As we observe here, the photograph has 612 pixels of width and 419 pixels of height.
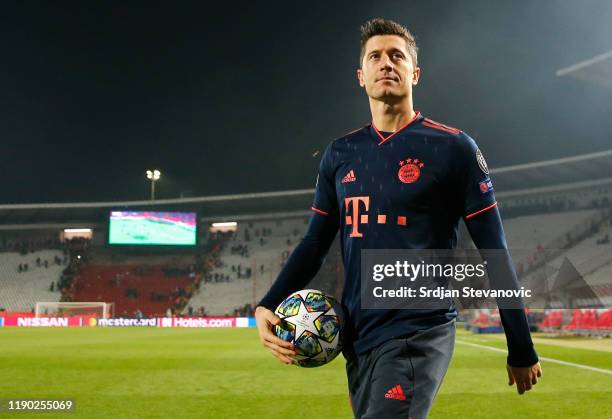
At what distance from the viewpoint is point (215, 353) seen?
1672 cm

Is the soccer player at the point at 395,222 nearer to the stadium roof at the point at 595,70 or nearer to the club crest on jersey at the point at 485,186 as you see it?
the club crest on jersey at the point at 485,186

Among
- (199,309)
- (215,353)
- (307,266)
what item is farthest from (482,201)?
(199,309)

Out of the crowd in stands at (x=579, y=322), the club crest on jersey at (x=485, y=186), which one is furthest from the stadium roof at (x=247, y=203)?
the club crest on jersey at (x=485, y=186)

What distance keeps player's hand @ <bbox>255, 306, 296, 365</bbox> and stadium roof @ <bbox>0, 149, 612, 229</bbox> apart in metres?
44.6

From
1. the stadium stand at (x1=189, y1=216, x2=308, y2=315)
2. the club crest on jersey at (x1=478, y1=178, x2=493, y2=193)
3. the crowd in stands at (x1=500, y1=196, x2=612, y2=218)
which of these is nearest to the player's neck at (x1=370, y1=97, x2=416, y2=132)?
the club crest on jersey at (x1=478, y1=178, x2=493, y2=193)

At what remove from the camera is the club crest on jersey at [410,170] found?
9.63 ft

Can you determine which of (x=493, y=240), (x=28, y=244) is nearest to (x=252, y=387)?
(x=493, y=240)

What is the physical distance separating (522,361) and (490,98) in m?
47.0

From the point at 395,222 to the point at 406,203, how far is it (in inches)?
4.3

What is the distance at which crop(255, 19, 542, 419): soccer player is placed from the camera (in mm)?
2697

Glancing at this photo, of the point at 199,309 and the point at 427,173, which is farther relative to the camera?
the point at 199,309

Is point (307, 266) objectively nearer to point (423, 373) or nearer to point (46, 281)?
point (423, 373)

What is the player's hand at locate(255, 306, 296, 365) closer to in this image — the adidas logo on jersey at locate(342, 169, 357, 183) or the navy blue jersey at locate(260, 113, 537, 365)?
the navy blue jersey at locate(260, 113, 537, 365)

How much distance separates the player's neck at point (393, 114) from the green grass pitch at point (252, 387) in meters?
4.68
